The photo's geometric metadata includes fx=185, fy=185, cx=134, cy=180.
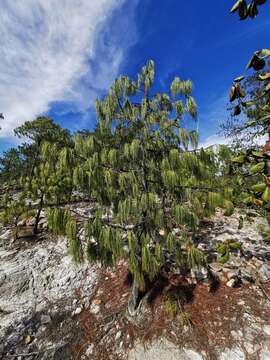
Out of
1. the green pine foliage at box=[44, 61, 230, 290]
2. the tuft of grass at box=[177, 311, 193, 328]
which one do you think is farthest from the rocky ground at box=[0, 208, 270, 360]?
the green pine foliage at box=[44, 61, 230, 290]

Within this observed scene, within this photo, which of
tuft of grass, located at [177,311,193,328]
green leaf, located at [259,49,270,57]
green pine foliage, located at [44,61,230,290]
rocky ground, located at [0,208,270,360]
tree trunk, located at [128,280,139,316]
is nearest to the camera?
green leaf, located at [259,49,270,57]

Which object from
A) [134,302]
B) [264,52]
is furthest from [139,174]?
[134,302]

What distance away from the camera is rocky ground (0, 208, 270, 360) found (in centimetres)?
217

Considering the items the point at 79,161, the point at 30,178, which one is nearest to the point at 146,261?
the point at 79,161

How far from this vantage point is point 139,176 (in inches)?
89.4

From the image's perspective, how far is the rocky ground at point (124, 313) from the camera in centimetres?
217

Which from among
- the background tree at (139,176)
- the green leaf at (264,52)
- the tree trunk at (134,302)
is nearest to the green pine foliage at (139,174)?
the background tree at (139,176)

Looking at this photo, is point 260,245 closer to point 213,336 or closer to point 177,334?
point 213,336

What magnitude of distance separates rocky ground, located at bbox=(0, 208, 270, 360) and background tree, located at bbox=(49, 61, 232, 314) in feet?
2.32

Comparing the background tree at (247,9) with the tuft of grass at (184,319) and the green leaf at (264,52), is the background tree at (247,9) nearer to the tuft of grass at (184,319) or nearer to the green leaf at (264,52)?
the green leaf at (264,52)

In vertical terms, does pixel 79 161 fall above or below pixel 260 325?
above

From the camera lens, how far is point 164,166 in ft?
6.81

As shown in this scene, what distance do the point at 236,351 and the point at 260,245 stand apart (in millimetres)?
2190

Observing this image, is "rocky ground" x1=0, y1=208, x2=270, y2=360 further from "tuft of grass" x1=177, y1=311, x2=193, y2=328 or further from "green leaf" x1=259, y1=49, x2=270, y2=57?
"green leaf" x1=259, y1=49, x2=270, y2=57
